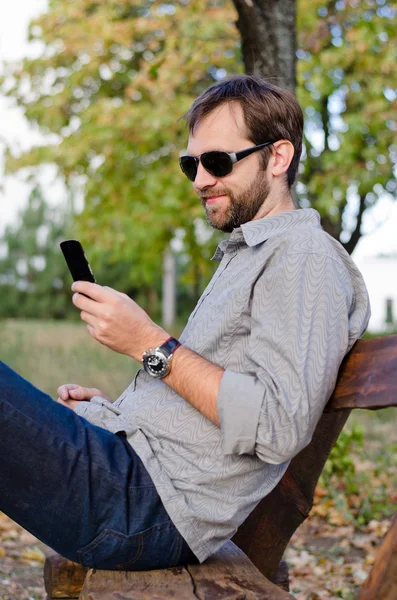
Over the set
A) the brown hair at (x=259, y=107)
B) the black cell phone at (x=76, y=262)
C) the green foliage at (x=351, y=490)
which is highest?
the brown hair at (x=259, y=107)

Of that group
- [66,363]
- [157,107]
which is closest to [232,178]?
[157,107]

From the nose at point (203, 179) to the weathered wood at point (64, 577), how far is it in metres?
1.20

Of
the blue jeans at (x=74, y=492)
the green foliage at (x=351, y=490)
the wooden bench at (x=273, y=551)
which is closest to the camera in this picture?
the wooden bench at (x=273, y=551)

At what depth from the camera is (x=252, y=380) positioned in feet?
5.86

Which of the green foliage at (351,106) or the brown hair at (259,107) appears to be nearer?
the brown hair at (259,107)

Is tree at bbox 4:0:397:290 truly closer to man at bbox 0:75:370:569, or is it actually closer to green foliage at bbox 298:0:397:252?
green foliage at bbox 298:0:397:252

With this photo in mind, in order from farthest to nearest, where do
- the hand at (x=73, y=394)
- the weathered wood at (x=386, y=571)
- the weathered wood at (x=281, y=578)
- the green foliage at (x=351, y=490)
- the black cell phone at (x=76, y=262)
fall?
the green foliage at (x=351, y=490)
the weathered wood at (x=281, y=578)
the hand at (x=73, y=394)
the black cell phone at (x=76, y=262)
the weathered wood at (x=386, y=571)

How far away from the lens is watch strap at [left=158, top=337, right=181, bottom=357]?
1902 millimetres

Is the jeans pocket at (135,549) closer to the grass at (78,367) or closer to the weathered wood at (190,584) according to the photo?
the weathered wood at (190,584)

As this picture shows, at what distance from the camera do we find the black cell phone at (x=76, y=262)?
2.02 metres

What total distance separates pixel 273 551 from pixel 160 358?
0.86 metres

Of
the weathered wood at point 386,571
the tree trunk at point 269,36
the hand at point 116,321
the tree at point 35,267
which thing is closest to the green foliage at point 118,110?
the tree trunk at point 269,36

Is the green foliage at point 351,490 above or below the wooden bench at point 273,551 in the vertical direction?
below

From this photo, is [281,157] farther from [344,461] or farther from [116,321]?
[344,461]
